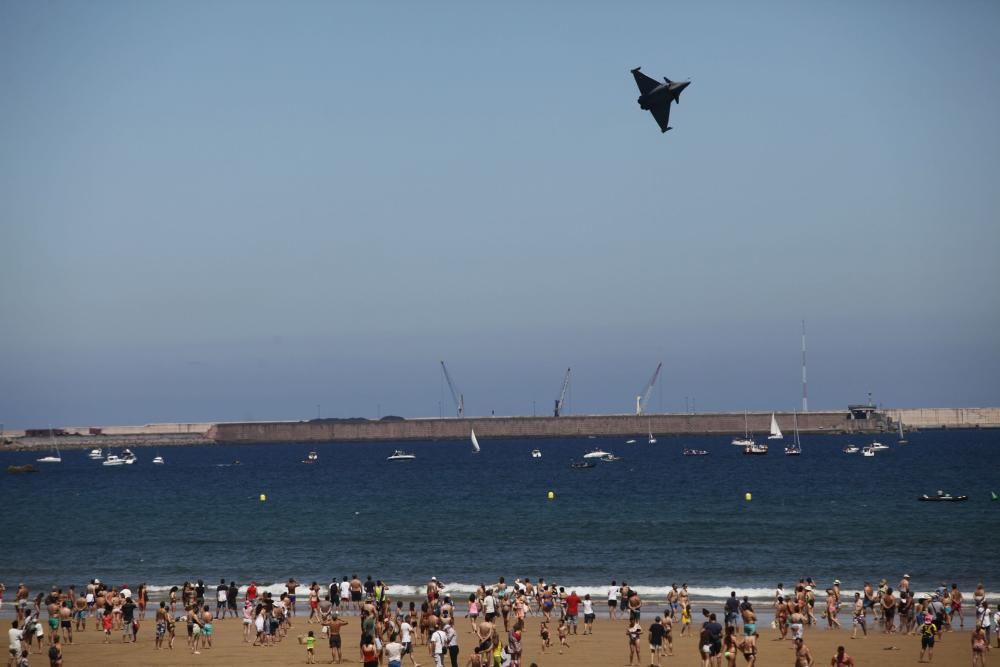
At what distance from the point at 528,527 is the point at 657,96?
3994 cm

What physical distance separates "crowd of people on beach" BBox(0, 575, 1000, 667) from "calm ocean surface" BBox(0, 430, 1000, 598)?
8.77 m

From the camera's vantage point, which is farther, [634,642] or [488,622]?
[634,642]

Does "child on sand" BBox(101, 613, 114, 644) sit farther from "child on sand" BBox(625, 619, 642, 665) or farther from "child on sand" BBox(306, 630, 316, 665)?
"child on sand" BBox(625, 619, 642, 665)

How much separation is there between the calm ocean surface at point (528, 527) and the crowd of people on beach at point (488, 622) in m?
8.77

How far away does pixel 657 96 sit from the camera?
124ft

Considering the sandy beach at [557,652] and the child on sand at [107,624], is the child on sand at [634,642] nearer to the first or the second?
the sandy beach at [557,652]

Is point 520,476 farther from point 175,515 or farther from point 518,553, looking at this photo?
point 518,553

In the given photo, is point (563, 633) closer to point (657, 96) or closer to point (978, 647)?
point (978, 647)

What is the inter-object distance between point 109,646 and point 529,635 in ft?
41.7

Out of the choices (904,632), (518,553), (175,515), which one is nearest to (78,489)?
(175,515)

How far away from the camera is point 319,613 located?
38812 mm

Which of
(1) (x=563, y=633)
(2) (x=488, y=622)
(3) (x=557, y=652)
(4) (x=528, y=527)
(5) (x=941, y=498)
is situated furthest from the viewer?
(5) (x=941, y=498)

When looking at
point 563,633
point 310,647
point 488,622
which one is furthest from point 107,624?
point 563,633

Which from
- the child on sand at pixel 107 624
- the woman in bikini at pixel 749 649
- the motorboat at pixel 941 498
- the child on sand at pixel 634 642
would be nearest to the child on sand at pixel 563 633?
the child on sand at pixel 634 642
